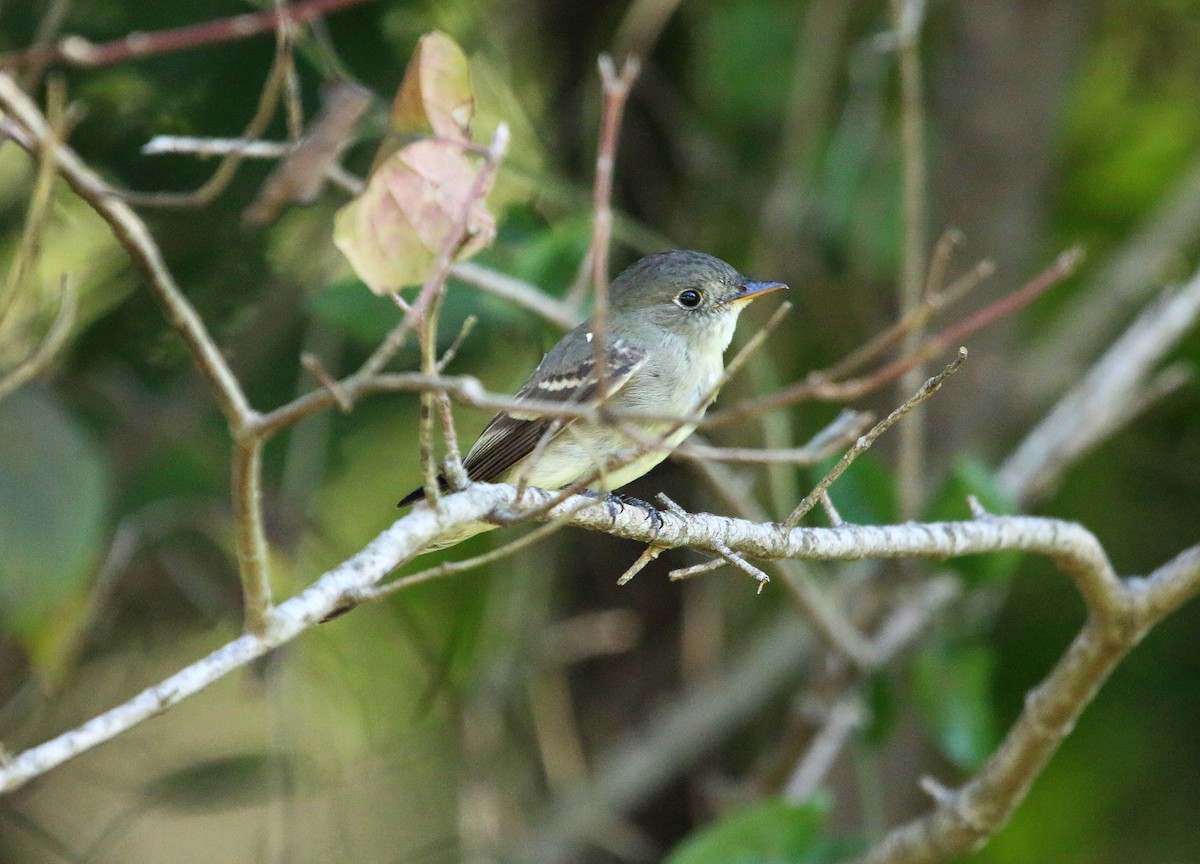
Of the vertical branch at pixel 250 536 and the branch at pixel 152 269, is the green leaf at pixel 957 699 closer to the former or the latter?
the vertical branch at pixel 250 536

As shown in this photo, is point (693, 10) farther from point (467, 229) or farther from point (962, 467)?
point (467, 229)

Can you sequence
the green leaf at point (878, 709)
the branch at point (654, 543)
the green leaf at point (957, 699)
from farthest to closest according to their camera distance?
the green leaf at point (878, 709) < the green leaf at point (957, 699) < the branch at point (654, 543)

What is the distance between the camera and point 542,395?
3422 millimetres

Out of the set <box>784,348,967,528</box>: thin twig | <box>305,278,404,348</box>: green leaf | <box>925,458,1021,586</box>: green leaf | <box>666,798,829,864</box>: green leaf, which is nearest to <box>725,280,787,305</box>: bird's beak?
<box>925,458,1021,586</box>: green leaf

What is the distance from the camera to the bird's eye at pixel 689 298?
12.1 feet

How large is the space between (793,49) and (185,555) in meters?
2.67

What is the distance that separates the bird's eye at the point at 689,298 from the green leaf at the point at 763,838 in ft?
4.17

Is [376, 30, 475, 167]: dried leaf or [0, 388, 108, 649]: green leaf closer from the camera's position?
[376, 30, 475, 167]: dried leaf

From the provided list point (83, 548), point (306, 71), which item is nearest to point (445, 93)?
point (83, 548)

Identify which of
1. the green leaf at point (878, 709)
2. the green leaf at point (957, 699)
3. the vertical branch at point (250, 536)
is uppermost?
the vertical branch at point (250, 536)

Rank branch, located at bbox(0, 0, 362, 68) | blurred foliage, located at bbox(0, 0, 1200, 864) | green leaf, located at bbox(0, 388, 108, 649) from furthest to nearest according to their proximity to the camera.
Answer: blurred foliage, located at bbox(0, 0, 1200, 864) < green leaf, located at bbox(0, 388, 108, 649) < branch, located at bbox(0, 0, 362, 68)

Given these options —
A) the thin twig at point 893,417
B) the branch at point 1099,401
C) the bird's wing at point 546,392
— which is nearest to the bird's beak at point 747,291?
the bird's wing at point 546,392

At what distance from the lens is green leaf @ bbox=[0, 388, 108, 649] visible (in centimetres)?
304

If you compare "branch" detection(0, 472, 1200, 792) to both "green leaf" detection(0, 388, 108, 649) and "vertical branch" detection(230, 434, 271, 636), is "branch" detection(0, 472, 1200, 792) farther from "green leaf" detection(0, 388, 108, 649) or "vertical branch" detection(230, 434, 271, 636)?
"green leaf" detection(0, 388, 108, 649)
